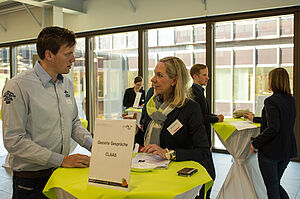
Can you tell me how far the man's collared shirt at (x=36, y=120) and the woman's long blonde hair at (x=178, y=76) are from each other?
720 millimetres

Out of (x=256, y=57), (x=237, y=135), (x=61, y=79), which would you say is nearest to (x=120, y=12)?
(x=256, y=57)

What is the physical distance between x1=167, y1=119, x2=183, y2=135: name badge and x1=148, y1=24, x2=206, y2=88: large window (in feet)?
15.4

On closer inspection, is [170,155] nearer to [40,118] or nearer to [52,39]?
[40,118]

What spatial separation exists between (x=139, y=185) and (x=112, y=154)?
198 mm

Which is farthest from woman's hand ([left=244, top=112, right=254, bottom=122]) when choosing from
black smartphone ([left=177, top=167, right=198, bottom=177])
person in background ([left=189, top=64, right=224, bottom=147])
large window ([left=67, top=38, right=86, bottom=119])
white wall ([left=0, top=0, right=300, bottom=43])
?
large window ([left=67, top=38, right=86, bottom=119])

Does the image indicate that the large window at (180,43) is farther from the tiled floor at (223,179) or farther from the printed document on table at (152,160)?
the printed document on table at (152,160)

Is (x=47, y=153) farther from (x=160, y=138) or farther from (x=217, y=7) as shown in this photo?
(x=217, y=7)

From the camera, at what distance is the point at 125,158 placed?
1333mm

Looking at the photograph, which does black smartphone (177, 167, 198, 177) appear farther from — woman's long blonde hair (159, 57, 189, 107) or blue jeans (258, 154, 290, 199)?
blue jeans (258, 154, 290, 199)

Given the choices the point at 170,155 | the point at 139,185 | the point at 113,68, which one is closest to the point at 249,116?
the point at 170,155

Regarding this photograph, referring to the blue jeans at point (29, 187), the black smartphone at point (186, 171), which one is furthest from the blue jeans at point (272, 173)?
the blue jeans at point (29, 187)

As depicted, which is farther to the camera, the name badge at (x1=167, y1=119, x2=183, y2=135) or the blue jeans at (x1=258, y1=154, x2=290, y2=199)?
the blue jeans at (x1=258, y1=154, x2=290, y2=199)

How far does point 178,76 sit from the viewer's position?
2.10 metres

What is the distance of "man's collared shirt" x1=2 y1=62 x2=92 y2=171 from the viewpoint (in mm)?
1629
